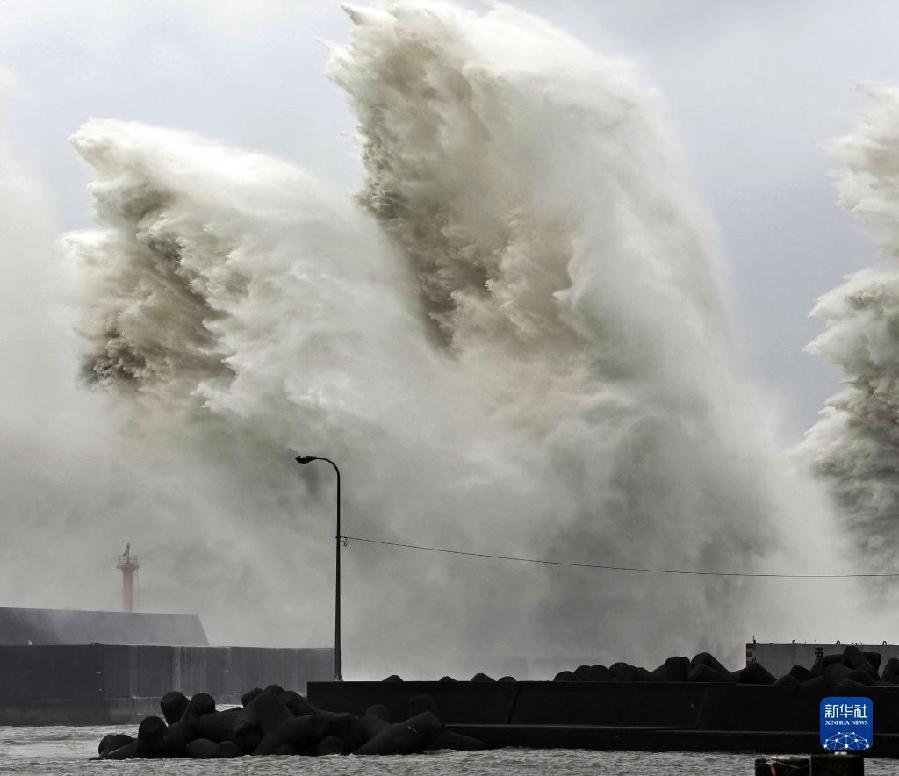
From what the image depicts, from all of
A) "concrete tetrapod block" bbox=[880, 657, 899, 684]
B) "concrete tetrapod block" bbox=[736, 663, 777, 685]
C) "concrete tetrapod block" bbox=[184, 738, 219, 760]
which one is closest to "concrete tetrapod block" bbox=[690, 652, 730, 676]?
"concrete tetrapod block" bbox=[736, 663, 777, 685]

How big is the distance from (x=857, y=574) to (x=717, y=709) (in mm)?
43172

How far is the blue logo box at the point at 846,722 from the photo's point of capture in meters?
10.0

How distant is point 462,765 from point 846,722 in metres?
11.5

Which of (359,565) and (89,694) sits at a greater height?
(359,565)

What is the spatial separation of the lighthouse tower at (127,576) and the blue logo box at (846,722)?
3112 inches

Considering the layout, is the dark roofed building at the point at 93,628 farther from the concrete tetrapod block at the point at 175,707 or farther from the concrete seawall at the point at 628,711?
the concrete seawall at the point at 628,711

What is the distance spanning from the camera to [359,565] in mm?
61312

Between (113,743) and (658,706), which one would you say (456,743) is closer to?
(658,706)

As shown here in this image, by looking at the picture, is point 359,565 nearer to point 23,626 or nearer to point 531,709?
point 23,626

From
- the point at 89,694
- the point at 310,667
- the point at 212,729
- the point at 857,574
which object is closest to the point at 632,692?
the point at 212,729

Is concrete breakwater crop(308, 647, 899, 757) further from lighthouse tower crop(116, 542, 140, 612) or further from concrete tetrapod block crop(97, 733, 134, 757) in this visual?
lighthouse tower crop(116, 542, 140, 612)

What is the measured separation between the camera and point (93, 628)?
54.1 metres

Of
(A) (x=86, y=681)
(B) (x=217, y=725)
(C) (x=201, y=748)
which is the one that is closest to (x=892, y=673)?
(B) (x=217, y=725)

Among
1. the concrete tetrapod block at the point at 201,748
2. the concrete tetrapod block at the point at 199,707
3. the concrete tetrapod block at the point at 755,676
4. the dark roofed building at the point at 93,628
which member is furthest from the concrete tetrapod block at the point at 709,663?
the dark roofed building at the point at 93,628
